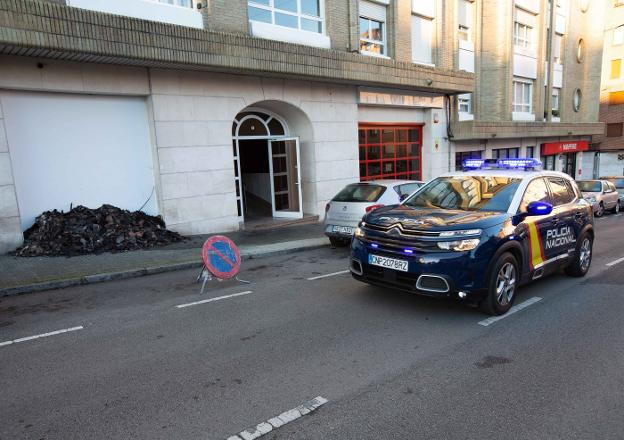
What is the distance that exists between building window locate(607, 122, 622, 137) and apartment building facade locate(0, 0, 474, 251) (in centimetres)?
2689

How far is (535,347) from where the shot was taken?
448cm

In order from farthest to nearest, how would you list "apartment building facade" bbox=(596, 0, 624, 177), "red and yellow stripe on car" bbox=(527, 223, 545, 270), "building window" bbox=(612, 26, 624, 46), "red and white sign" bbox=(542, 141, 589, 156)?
"building window" bbox=(612, 26, 624, 46)
"apartment building facade" bbox=(596, 0, 624, 177)
"red and white sign" bbox=(542, 141, 589, 156)
"red and yellow stripe on car" bbox=(527, 223, 545, 270)

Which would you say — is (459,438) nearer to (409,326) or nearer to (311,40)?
(409,326)

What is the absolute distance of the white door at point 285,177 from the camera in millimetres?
14305

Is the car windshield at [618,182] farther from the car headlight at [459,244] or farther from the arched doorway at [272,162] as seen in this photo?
the car headlight at [459,244]

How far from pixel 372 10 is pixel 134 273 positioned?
512 inches

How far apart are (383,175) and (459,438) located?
15252 mm

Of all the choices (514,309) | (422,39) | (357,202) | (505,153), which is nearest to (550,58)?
(505,153)

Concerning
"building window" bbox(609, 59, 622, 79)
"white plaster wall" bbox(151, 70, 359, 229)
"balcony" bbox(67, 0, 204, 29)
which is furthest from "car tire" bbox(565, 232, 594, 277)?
"building window" bbox(609, 59, 622, 79)

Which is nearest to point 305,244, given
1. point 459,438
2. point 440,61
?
point 459,438

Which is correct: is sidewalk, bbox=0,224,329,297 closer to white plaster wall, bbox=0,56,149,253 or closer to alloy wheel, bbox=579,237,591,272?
white plaster wall, bbox=0,56,149,253

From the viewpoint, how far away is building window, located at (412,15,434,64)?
17906mm

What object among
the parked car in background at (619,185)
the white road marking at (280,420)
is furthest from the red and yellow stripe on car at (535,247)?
the parked car in background at (619,185)

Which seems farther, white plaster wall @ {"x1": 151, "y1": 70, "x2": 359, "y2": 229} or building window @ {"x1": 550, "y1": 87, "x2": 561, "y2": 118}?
building window @ {"x1": 550, "y1": 87, "x2": 561, "y2": 118}
